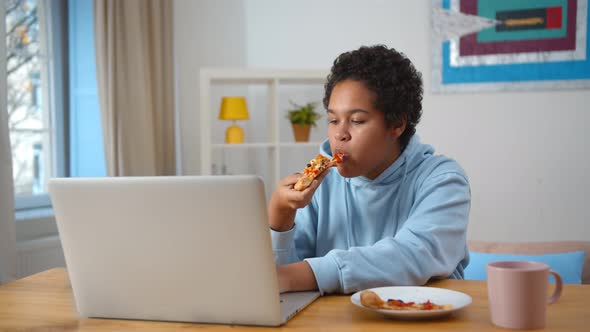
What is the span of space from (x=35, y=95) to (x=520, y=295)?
2.88 metres

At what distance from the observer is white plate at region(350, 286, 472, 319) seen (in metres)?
0.96

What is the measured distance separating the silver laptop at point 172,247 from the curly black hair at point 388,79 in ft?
1.92

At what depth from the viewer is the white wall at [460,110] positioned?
10.8 ft

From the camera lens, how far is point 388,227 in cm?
144

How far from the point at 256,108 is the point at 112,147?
902mm

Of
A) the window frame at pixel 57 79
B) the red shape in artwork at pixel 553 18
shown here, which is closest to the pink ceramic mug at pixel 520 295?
the red shape in artwork at pixel 553 18

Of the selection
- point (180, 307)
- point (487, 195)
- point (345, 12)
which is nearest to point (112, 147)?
point (345, 12)

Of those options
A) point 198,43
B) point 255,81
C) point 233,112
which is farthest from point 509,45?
point 198,43

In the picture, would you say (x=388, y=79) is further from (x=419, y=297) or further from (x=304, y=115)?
(x=304, y=115)

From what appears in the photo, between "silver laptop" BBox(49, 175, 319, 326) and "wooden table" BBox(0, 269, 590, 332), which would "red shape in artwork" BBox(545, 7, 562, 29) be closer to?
"wooden table" BBox(0, 269, 590, 332)

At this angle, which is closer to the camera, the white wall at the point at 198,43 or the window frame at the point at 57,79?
the window frame at the point at 57,79

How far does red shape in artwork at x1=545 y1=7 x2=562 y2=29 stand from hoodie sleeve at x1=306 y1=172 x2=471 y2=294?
227 cm

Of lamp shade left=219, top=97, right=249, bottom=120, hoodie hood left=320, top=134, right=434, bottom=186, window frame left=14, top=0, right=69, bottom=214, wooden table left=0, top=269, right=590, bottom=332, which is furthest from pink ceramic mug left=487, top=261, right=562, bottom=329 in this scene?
window frame left=14, top=0, right=69, bottom=214

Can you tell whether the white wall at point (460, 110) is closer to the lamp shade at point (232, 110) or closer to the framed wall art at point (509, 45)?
the framed wall art at point (509, 45)
